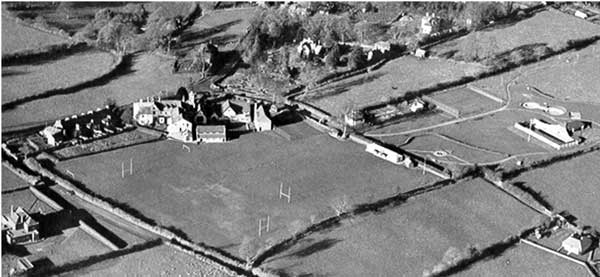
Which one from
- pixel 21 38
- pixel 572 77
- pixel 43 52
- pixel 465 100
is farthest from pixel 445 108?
pixel 21 38

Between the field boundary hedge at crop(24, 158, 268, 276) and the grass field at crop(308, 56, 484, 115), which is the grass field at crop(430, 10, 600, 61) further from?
the field boundary hedge at crop(24, 158, 268, 276)

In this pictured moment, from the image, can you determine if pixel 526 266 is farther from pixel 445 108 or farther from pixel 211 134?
pixel 211 134

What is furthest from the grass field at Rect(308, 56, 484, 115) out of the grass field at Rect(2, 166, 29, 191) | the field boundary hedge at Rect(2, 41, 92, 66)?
the grass field at Rect(2, 166, 29, 191)

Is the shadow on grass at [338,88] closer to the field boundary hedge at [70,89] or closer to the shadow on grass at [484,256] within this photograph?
the field boundary hedge at [70,89]

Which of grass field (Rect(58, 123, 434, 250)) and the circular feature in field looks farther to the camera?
the circular feature in field

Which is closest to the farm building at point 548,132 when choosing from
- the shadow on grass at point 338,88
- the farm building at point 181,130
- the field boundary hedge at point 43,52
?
the shadow on grass at point 338,88

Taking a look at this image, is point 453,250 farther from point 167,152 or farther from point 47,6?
point 47,6
